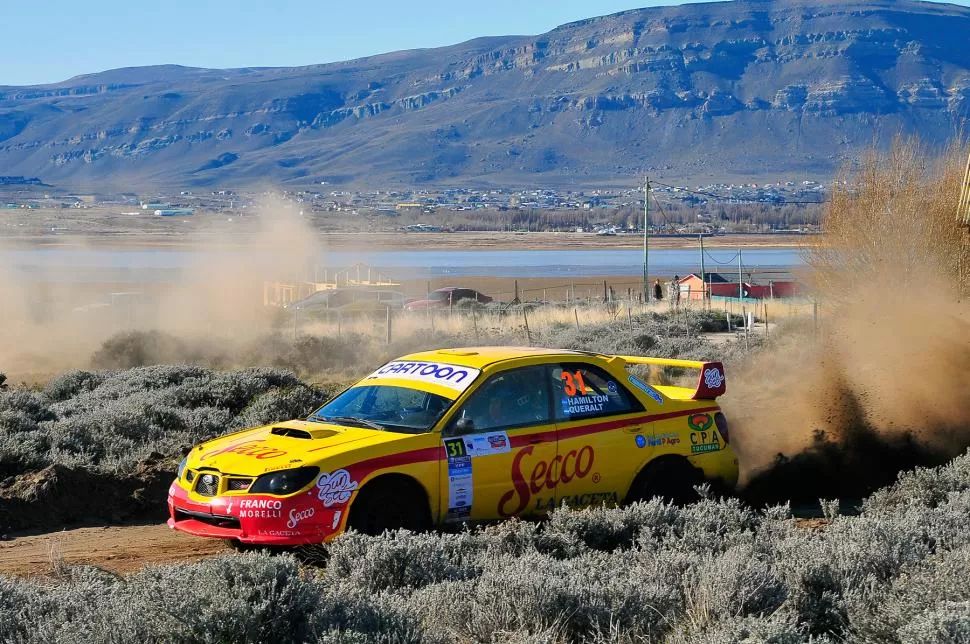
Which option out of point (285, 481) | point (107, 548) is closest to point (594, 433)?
point (285, 481)

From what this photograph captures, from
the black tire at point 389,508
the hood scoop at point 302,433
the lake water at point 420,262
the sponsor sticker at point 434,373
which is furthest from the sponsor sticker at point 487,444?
the lake water at point 420,262

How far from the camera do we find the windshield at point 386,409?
9727 millimetres

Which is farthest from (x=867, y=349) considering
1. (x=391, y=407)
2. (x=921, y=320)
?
(x=391, y=407)

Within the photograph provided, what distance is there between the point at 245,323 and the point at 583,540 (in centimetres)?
3806

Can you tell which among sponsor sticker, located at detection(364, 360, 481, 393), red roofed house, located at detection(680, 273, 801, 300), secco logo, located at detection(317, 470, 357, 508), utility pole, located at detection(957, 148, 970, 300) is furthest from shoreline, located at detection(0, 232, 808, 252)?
secco logo, located at detection(317, 470, 357, 508)

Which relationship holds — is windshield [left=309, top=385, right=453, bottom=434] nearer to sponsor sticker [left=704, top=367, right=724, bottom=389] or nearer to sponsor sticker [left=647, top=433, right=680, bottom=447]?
sponsor sticker [left=647, top=433, right=680, bottom=447]

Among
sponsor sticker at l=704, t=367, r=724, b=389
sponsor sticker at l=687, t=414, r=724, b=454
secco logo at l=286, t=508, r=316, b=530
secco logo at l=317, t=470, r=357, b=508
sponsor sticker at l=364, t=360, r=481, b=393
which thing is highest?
sponsor sticker at l=364, t=360, r=481, b=393

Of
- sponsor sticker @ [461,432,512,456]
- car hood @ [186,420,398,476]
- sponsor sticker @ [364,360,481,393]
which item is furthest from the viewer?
sponsor sticker @ [364,360,481,393]

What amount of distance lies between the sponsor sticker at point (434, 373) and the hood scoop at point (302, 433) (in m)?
0.99

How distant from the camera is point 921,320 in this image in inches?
736

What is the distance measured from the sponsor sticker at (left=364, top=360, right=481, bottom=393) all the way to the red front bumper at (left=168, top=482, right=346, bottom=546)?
1.60 meters

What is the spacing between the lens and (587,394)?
34.3 feet

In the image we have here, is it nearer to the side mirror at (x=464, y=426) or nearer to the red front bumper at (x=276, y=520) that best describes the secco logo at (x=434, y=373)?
the side mirror at (x=464, y=426)

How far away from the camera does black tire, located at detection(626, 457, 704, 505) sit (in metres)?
10.5
